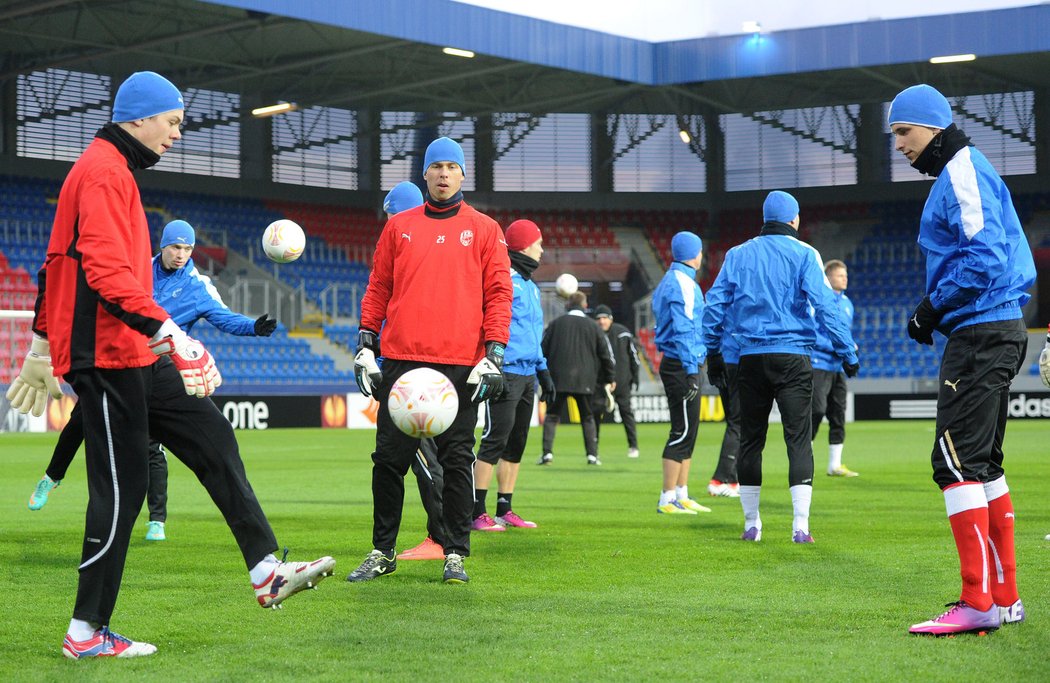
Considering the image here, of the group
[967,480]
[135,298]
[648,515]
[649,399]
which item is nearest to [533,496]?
[648,515]

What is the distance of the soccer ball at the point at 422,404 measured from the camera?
20.2 feet

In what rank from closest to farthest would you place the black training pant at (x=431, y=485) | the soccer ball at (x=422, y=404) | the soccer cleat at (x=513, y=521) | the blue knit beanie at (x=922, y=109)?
the blue knit beanie at (x=922, y=109) → the soccer ball at (x=422, y=404) → the black training pant at (x=431, y=485) → the soccer cleat at (x=513, y=521)

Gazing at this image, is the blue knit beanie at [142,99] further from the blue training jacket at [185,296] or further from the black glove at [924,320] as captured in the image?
the blue training jacket at [185,296]

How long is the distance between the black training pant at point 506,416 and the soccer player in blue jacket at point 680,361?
4.43ft

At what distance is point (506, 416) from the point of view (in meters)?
8.40

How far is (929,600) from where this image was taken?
5.81 meters

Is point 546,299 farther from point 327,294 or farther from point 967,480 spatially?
point 967,480

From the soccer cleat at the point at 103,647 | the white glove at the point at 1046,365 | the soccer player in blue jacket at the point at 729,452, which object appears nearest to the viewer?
the soccer cleat at the point at 103,647

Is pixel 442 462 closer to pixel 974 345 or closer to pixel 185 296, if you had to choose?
pixel 185 296

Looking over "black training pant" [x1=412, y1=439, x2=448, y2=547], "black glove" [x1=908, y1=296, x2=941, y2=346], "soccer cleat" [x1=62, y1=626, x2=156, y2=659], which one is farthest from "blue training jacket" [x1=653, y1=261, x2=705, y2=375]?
"soccer cleat" [x1=62, y1=626, x2=156, y2=659]

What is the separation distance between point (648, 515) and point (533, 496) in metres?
2.00

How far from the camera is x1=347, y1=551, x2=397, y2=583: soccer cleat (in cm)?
648

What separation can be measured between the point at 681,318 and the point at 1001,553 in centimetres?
494

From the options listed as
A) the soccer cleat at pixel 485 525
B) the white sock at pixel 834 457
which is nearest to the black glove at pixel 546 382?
the soccer cleat at pixel 485 525
